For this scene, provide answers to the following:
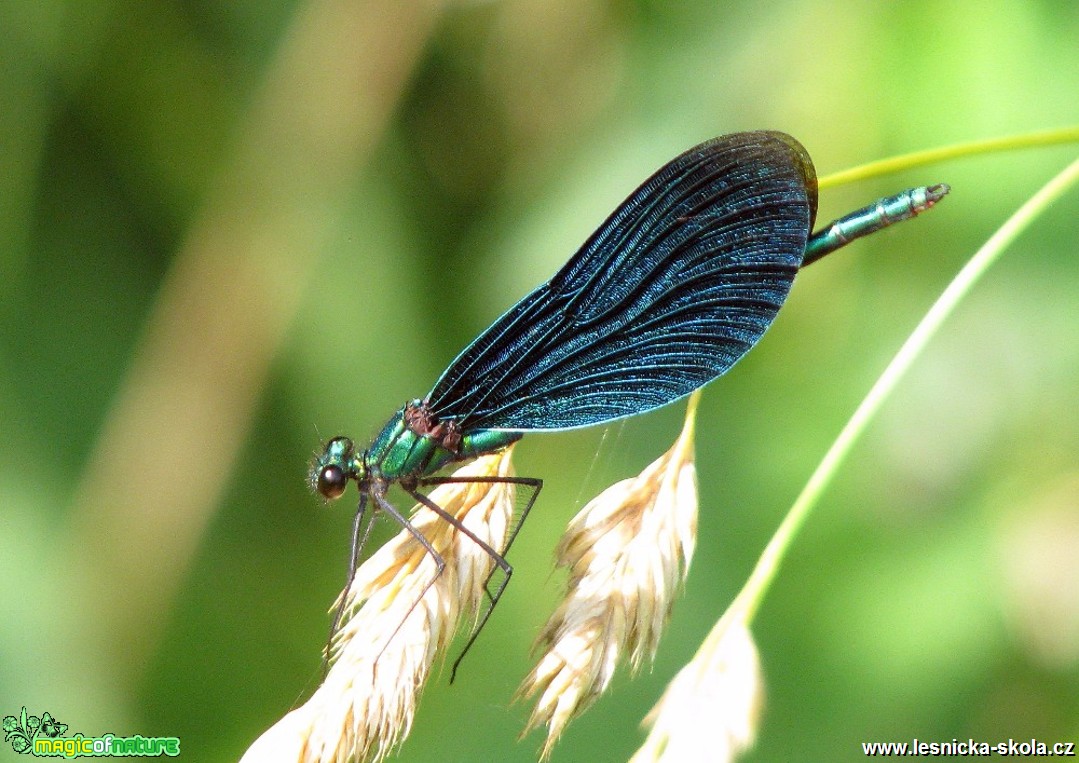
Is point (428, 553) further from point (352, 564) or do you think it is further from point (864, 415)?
point (864, 415)

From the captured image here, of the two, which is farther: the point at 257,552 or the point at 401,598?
the point at 257,552

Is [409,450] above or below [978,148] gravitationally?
below

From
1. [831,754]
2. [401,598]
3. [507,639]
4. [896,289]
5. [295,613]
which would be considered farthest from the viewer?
[295,613]

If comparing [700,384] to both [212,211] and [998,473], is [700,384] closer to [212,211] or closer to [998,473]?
[998,473]

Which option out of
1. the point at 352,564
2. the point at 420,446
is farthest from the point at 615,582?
the point at 420,446

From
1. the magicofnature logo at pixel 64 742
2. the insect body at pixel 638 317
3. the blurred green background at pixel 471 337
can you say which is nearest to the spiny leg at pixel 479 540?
the insect body at pixel 638 317

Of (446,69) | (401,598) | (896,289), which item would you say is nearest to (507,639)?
(401,598)
